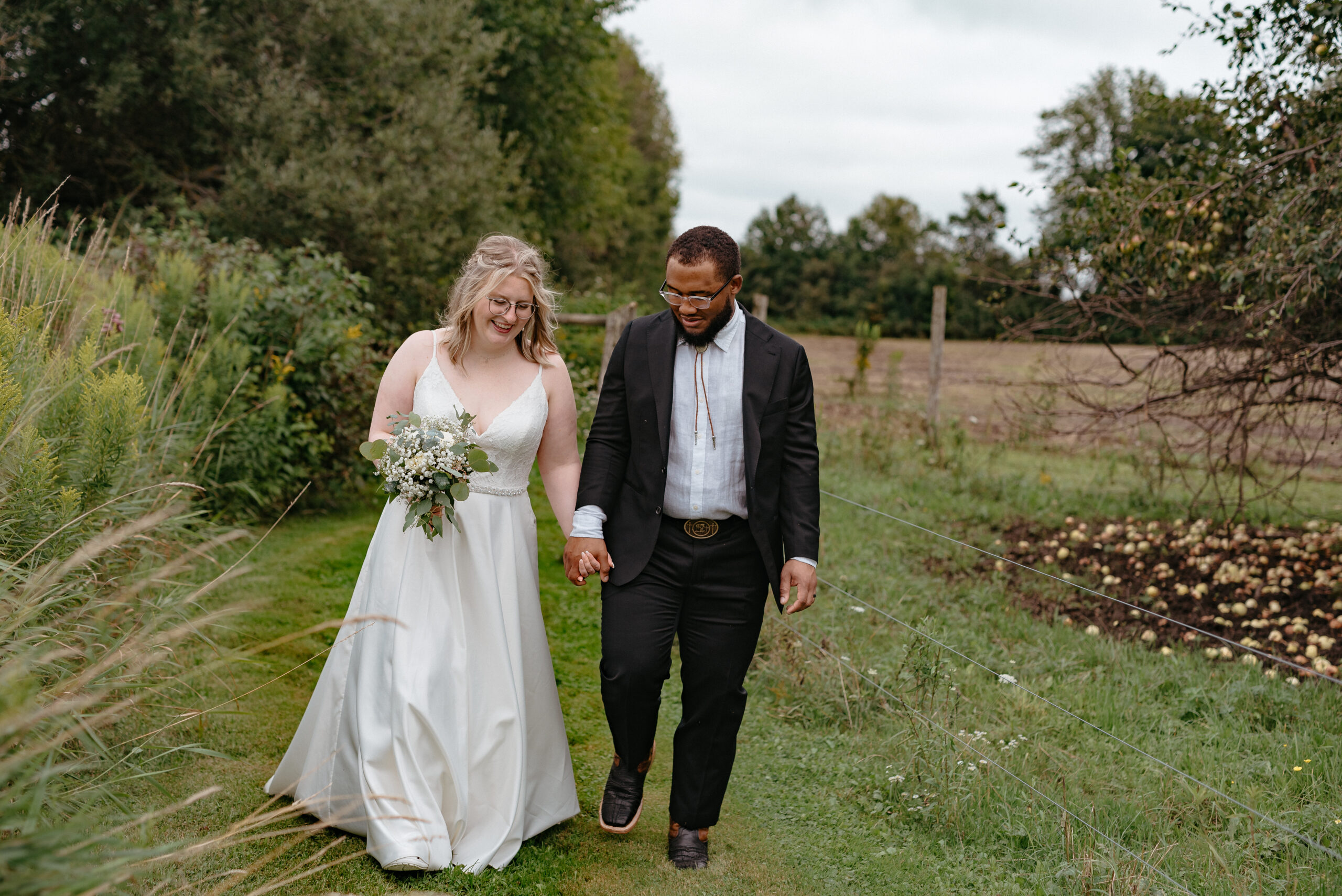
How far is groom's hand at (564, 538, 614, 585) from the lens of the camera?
3.42 m

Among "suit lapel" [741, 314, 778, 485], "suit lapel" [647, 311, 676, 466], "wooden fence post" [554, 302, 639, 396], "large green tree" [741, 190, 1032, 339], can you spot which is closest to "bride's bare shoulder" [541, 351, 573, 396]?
"suit lapel" [647, 311, 676, 466]

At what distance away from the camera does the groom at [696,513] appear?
11.2 feet

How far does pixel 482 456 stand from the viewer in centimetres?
348

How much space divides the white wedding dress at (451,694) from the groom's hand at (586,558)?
0.90 feet

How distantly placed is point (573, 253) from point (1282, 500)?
23986mm

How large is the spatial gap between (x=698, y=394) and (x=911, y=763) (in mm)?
1802

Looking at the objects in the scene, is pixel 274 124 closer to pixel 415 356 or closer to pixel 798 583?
pixel 415 356

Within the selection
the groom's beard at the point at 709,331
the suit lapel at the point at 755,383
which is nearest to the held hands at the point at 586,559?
the suit lapel at the point at 755,383

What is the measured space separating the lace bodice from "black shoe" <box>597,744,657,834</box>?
108cm

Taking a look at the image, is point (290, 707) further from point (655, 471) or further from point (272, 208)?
point (272, 208)

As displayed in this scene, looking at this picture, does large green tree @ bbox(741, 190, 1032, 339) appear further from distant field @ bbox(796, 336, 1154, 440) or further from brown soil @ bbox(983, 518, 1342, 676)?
brown soil @ bbox(983, 518, 1342, 676)

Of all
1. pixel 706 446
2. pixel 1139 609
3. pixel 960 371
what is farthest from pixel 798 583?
pixel 960 371

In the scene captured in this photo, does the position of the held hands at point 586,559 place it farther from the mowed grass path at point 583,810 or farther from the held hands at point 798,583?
the mowed grass path at point 583,810

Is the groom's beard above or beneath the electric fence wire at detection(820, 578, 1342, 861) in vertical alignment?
above
